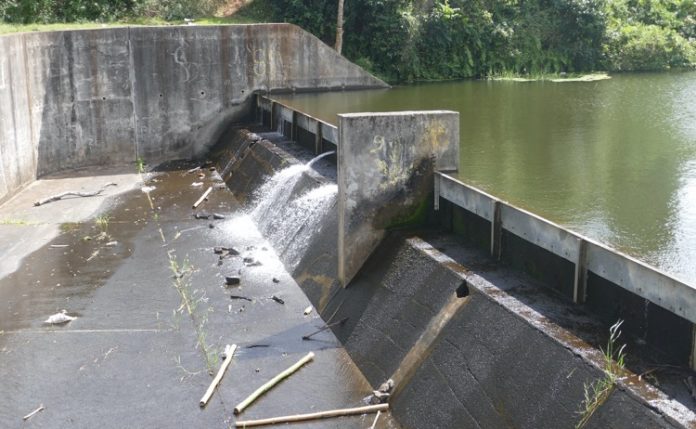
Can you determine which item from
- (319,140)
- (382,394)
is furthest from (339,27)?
(382,394)

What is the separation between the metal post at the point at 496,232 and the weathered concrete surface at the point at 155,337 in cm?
164

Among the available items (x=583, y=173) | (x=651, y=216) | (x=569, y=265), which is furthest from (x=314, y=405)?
(x=583, y=173)

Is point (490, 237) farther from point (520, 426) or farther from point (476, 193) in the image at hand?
point (520, 426)

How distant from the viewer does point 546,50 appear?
28266 mm

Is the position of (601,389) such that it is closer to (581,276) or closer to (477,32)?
(581,276)

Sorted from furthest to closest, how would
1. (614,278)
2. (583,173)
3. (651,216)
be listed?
(583,173) → (651,216) → (614,278)

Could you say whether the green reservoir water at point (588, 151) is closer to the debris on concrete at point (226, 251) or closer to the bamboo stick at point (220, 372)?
the debris on concrete at point (226, 251)

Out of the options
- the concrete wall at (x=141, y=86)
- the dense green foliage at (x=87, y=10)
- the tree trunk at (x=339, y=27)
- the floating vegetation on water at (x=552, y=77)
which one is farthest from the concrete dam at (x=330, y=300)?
the floating vegetation on water at (x=552, y=77)

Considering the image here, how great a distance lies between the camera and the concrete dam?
18.0 feet

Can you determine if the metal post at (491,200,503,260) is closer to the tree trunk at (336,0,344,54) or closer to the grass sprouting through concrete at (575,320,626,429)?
the grass sprouting through concrete at (575,320,626,429)

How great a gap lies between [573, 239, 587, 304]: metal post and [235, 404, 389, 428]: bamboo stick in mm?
1708

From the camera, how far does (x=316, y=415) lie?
251 inches

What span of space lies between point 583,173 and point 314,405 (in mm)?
6677

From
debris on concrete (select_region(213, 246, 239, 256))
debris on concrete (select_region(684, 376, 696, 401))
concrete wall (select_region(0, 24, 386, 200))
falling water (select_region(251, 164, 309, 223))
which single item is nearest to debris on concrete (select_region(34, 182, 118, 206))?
concrete wall (select_region(0, 24, 386, 200))
